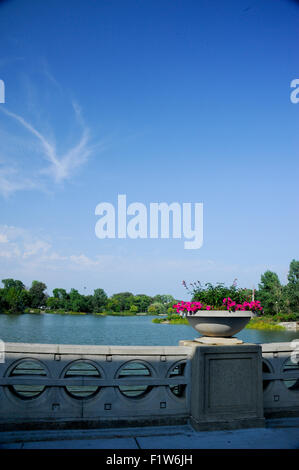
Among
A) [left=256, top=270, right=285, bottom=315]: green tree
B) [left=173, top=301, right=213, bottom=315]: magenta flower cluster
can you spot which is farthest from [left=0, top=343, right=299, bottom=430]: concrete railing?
[left=256, top=270, right=285, bottom=315]: green tree

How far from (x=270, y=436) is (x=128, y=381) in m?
1.81

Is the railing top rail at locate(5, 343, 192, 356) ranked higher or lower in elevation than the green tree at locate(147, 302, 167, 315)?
higher

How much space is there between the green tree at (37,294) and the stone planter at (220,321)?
83.4 m

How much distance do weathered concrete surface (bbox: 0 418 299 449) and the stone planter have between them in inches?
46.8

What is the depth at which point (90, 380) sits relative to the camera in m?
4.50

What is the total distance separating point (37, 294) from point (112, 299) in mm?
17752

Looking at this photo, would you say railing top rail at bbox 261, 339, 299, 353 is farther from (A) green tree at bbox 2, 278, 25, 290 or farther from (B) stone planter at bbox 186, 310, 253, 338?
(A) green tree at bbox 2, 278, 25, 290

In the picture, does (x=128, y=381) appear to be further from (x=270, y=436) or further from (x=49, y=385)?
(x=270, y=436)

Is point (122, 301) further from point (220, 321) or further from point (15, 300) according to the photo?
point (220, 321)

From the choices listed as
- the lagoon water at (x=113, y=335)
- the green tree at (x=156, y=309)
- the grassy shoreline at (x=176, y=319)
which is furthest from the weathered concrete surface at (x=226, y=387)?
the green tree at (x=156, y=309)

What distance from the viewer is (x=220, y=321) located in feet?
16.0

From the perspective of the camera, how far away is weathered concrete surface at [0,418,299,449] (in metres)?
4.02
